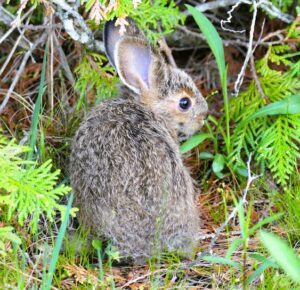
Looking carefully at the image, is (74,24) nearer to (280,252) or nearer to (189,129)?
(189,129)

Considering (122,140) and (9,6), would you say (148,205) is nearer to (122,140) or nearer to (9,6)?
(122,140)

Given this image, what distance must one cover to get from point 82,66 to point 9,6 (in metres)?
1.12

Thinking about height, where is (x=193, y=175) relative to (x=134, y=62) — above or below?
below

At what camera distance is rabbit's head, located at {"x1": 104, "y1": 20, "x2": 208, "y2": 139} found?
5281 mm

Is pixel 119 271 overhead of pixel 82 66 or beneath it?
beneath

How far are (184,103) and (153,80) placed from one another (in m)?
0.31

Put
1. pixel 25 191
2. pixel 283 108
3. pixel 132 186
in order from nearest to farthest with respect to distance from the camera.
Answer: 1. pixel 25 191
2. pixel 132 186
3. pixel 283 108

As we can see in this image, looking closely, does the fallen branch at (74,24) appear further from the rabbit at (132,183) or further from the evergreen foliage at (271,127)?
the evergreen foliage at (271,127)

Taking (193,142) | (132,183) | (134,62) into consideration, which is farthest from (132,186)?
(134,62)

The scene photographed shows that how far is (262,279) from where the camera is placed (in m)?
4.06

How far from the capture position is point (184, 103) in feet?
17.9

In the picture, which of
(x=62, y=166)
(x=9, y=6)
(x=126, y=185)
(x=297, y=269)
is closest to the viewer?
(x=297, y=269)

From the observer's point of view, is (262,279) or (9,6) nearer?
(262,279)

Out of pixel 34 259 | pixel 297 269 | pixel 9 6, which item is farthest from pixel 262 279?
pixel 9 6
